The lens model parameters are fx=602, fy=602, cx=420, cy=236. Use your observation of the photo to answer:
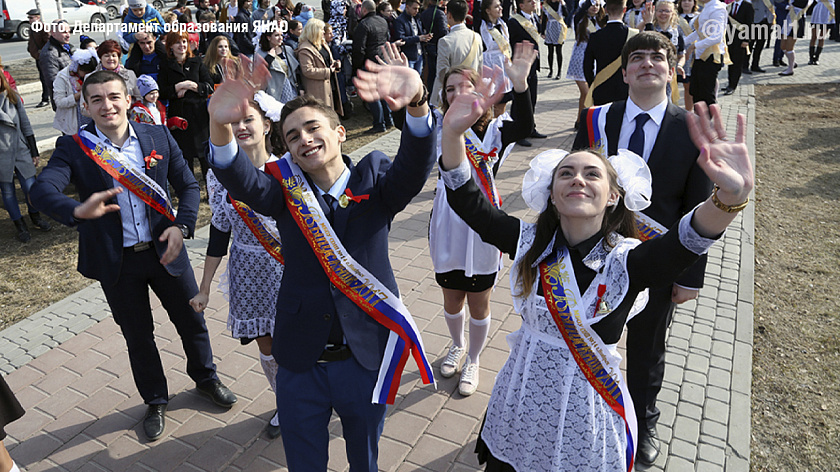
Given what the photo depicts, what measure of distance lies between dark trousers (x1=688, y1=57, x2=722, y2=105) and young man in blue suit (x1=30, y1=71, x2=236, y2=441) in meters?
8.20

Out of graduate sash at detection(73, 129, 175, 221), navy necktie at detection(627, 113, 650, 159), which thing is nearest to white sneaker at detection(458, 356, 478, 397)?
navy necktie at detection(627, 113, 650, 159)

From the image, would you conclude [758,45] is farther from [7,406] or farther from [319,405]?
[7,406]

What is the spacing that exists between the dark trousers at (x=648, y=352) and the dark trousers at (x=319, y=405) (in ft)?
4.85

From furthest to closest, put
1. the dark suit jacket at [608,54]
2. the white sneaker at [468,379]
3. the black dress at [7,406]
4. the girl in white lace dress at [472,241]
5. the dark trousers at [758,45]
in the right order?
the dark trousers at [758,45] < the dark suit jacket at [608,54] < the white sneaker at [468,379] < the girl in white lace dress at [472,241] < the black dress at [7,406]

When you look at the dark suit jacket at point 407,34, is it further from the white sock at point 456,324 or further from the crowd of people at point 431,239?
the white sock at point 456,324

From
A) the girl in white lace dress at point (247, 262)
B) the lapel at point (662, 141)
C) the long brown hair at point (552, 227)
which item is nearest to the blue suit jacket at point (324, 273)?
the long brown hair at point (552, 227)

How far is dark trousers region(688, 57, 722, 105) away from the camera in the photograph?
9.09 meters

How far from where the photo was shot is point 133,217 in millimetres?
3412

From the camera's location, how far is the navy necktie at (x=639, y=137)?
125 inches

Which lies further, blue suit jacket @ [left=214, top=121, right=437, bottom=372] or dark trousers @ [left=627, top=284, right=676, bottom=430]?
dark trousers @ [left=627, top=284, right=676, bottom=430]

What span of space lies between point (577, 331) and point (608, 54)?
19.8 ft

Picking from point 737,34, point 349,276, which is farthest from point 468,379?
point 737,34

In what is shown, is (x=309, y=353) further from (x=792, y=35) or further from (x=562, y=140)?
(x=792, y=35)

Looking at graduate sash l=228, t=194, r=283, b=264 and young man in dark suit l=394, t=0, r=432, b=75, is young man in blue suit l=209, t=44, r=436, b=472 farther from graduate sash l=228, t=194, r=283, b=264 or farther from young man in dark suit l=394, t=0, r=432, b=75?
young man in dark suit l=394, t=0, r=432, b=75
